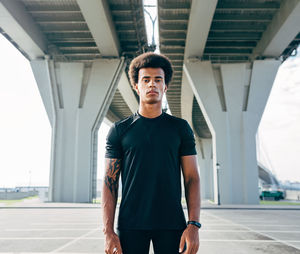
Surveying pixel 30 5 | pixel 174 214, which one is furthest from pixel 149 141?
pixel 30 5

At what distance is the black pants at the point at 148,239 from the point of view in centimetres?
216

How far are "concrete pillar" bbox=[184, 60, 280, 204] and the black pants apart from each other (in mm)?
23874

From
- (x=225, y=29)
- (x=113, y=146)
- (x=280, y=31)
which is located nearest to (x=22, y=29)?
(x=225, y=29)

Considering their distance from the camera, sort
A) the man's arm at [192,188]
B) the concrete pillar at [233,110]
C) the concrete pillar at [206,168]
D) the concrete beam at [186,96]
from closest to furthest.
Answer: the man's arm at [192,188] → the concrete pillar at [233,110] → the concrete beam at [186,96] → the concrete pillar at [206,168]

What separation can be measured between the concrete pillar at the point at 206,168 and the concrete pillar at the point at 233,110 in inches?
1081

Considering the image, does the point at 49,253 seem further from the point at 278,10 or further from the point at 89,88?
the point at 89,88

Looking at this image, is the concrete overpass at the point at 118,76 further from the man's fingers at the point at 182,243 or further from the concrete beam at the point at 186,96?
the man's fingers at the point at 182,243

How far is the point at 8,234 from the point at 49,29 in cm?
1728

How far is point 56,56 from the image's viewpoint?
83.6 feet

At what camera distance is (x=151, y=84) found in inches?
93.3

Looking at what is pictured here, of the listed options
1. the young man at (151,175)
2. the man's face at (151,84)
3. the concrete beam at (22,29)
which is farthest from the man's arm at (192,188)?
the concrete beam at (22,29)

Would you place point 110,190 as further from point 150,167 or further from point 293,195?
point 293,195

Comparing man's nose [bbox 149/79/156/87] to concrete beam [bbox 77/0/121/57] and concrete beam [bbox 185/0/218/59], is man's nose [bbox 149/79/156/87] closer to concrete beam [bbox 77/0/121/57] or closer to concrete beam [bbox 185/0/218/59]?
concrete beam [bbox 185/0/218/59]

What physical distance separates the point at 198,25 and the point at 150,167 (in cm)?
1917
